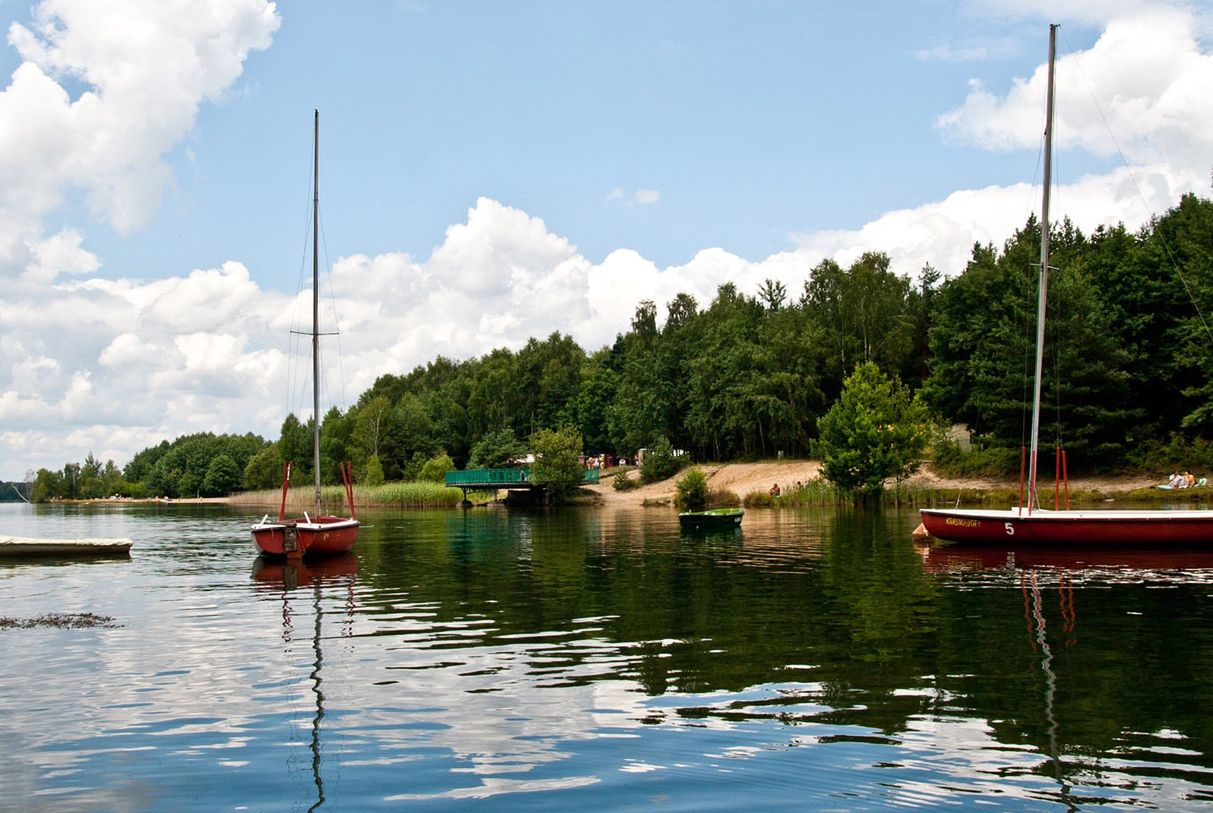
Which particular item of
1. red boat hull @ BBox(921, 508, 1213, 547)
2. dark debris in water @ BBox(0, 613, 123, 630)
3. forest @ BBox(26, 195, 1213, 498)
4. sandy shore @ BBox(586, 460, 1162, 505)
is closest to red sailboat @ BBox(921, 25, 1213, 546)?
red boat hull @ BBox(921, 508, 1213, 547)

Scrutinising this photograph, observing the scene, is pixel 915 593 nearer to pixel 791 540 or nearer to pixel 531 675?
pixel 531 675

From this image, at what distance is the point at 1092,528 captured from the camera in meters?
34.9

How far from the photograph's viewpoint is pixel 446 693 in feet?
48.1

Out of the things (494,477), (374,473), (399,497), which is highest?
(374,473)

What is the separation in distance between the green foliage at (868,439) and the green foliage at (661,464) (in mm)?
36023

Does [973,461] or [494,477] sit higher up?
[973,461]

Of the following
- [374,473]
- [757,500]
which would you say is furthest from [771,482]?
[374,473]

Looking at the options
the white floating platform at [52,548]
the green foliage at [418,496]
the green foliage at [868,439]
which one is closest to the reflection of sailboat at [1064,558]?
the green foliage at [868,439]

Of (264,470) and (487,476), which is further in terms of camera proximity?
(264,470)

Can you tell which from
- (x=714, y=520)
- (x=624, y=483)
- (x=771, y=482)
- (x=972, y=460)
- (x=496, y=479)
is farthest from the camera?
(x=496, y=479)

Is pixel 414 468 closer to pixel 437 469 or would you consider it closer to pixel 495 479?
pixel 437 469

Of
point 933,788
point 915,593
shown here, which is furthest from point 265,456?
point 933,788

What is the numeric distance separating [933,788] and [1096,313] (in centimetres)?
6974

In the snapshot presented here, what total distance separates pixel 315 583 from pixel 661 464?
82.6 meters
